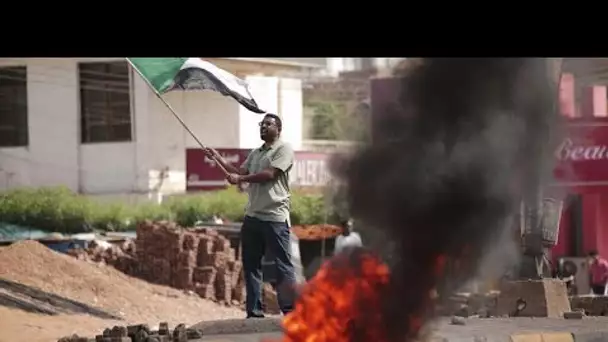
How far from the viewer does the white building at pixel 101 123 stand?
39.0 feet

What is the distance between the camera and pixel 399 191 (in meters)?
7.59

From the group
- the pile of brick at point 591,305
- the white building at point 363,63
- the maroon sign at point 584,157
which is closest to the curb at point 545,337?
the maroon sign at point 584,157

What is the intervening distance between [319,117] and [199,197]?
436 cm

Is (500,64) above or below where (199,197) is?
above

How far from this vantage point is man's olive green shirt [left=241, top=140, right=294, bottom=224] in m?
8.05

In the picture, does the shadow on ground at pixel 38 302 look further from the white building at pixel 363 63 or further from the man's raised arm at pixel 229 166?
the white building at pixel 363 63

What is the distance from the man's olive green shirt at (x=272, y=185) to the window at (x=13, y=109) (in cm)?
519

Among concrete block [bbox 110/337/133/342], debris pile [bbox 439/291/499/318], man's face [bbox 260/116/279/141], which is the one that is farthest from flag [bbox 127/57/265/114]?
debris pile [bbox 439/291/499/318]

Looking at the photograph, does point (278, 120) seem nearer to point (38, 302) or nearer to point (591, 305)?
point (38, 302)

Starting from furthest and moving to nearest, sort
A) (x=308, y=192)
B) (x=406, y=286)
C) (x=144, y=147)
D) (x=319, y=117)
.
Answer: (x=144, y=147) < (x=319, y=117) < (x=308, y=192) < (x=406, y=286)

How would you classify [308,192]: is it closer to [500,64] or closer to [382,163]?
[382,163]

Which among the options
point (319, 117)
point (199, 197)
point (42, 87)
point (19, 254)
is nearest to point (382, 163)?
point (319, 117)

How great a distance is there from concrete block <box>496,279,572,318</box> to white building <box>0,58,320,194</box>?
2723mm

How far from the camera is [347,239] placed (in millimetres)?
7762
